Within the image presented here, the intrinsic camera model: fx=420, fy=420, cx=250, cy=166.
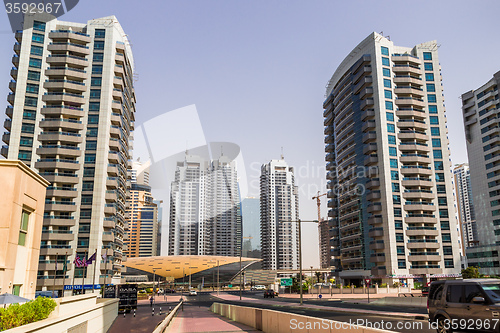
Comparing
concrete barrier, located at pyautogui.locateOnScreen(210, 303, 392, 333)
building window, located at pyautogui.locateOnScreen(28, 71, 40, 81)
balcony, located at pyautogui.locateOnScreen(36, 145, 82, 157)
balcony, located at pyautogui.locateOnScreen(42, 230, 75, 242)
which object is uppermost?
building window, located at pyautogui.locateOnScreen(28, 71, 40, 81)

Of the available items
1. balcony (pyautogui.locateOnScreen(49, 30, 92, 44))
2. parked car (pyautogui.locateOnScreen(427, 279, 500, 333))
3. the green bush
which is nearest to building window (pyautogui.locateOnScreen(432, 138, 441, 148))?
balcony (pyautogui.locateOnScreen(49, 30, 92, 44))

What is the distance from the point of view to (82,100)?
9944cm

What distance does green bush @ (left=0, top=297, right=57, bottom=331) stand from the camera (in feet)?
39.6

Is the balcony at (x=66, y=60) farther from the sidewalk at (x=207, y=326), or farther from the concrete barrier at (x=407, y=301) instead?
the concrete barrier at (x=407, y=301)

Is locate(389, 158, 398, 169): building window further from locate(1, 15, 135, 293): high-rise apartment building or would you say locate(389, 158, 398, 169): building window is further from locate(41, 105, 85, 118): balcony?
locate(41, 105, 85, 118): balcony

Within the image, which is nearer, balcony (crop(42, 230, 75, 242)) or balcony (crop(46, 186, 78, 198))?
balcony (crop(42, 230, 75, 242))

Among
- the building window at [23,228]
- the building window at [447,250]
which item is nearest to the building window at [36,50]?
the building window at [23,228]

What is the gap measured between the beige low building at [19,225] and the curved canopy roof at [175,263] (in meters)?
164

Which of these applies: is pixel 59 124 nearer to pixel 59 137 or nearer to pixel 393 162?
pixel 59 137

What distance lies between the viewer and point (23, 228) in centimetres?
2438

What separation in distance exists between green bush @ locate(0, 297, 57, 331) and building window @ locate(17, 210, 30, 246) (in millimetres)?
10345

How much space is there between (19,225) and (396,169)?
9770cm

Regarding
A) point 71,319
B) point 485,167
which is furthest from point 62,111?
point 485,167

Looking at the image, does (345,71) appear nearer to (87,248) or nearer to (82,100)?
(82,100)
